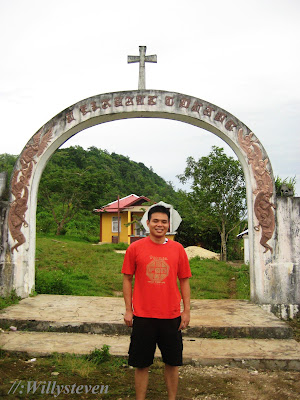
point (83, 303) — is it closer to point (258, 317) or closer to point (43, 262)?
point (258, 317)

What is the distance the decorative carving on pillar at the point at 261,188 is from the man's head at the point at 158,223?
11.5 ft

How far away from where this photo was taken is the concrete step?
4121 mm

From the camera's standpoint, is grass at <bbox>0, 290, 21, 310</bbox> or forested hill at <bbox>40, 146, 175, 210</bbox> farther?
forested hill at <bbox>40, 146, 175, 210</bbox>

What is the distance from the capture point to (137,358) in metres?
2.88

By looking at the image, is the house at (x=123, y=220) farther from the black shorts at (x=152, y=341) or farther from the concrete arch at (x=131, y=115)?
the black shorts at (x=152, y=341)

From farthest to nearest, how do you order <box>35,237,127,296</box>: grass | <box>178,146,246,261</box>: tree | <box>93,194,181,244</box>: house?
<box>93,194,181,244</box>: house < <box>178,146,246,261</box>: tree < <box>35,237,127,296</box>: grass

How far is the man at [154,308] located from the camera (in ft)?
9.52

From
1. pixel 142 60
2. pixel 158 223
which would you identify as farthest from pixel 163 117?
pixel 158 223

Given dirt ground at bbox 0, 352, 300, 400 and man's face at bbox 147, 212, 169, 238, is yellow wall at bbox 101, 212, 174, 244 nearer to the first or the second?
dirt ground at bbox 0, 352, 300, 400

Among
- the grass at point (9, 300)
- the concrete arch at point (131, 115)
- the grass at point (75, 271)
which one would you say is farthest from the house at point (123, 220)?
the grass at point (9, 300)

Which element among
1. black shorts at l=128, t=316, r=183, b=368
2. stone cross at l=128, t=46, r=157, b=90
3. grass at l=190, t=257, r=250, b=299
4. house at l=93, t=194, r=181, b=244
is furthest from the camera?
house at l=93, t=194, r=181, b=244

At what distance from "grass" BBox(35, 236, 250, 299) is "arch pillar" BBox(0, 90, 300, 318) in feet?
3.79

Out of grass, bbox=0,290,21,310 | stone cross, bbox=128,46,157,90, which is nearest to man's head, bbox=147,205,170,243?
grass, bbox=0,290,21,310

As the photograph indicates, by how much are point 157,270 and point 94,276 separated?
26.2 ft
